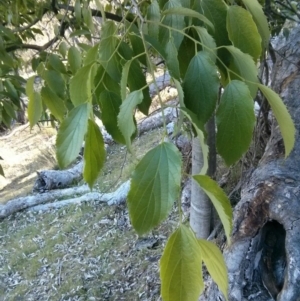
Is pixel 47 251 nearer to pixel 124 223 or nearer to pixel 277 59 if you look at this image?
pixel 124 223

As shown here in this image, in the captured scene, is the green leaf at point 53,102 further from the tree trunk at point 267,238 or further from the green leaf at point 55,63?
the tree trunk at point 267,238

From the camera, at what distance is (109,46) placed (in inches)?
17.6

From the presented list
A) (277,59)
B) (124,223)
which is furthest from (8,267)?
(277,59)

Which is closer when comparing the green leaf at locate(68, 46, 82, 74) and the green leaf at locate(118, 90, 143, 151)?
the green leaf at locate(118, 90, 143, 151)

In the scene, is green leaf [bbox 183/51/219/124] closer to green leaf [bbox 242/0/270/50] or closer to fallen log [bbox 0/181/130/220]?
green leaf [bbox 242/0/270/50]

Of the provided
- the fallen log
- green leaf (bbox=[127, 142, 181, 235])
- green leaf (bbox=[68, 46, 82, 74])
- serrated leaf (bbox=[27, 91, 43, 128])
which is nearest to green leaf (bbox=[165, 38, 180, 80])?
green leaf (bbox=[127, 142, 181, 235])

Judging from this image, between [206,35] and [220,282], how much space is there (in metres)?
0.23

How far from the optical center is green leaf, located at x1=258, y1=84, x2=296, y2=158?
34 cm

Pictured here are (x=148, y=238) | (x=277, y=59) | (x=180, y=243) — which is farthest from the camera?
(x=148, y=238)

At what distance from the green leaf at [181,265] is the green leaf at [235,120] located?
10 centimetres

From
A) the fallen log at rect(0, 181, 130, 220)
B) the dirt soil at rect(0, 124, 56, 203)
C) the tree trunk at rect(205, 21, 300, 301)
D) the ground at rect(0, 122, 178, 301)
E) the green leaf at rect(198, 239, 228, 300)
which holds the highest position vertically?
the green leaf at rect(198, 239, 228, 300)

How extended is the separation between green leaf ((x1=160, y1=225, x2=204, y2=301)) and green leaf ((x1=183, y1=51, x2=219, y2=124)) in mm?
123

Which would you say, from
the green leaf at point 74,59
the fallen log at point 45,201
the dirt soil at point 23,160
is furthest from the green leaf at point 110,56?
the dirt soil at point 23,160

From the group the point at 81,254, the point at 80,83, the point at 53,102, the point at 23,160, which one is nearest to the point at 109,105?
the point at 80,83
